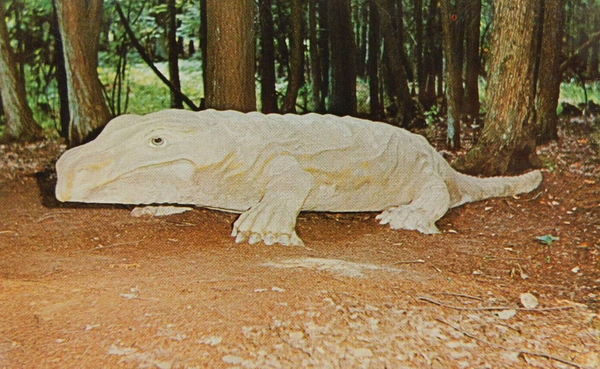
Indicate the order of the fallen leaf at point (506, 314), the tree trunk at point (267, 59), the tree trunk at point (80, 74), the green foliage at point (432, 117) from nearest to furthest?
the fallen leaf at point (506, 314) → the tree trunk at point (80, 74) → the green foliage at point (432, 117) → the tree trunk at point (267, 59)

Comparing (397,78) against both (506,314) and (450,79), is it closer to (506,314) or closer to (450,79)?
(450,79)

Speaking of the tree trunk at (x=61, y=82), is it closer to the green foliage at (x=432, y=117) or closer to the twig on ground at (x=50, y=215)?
the twig on ground at (x=50, y=215)

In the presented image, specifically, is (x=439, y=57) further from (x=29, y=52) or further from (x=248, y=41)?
(x=29, y=52)

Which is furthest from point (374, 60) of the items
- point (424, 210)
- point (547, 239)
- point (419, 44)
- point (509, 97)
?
point (547, 239)

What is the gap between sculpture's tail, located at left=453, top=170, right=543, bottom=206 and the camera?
15.9ft

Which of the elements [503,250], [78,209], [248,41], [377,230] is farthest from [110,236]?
[503,250]

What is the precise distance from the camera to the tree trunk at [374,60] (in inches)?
371

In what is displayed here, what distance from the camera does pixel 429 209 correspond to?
4.29 metres

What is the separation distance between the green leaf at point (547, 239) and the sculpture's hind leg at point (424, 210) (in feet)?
2.19

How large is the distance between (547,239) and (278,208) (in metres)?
1.78

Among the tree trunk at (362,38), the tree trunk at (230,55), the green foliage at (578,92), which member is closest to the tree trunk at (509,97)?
the tree trunk at (230,55)

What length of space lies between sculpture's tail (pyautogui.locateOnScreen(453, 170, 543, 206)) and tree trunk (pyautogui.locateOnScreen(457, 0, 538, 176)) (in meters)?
0.25

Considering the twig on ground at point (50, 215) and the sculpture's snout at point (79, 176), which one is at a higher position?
the sculpture's snout at point (79, 176)

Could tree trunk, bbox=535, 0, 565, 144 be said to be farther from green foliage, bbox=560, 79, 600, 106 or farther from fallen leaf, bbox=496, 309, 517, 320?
fallen leaf, bbox=496, 309, 517, 320
